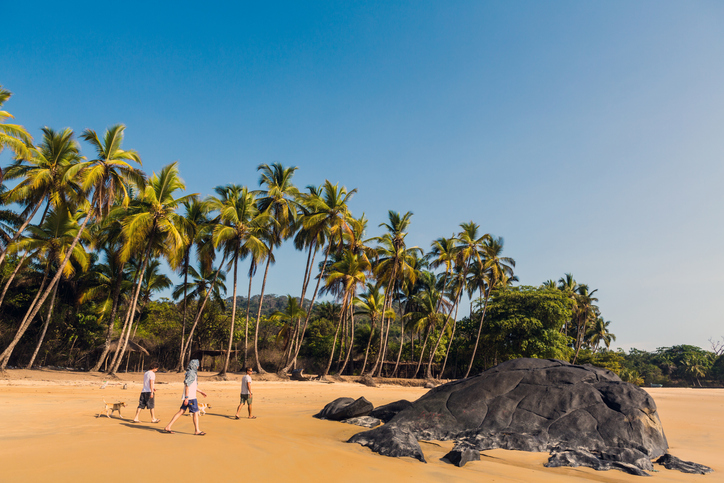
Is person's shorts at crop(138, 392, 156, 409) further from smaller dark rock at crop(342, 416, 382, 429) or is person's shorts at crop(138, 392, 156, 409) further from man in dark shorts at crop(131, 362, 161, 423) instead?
smaller dark rock at crop(342, 416, 382, 429)

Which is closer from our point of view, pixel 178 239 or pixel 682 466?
pixel 682 466

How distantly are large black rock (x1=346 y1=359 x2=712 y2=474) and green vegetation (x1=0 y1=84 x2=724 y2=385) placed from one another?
1705 cm

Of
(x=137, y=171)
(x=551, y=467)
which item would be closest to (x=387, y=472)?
(x=551, y=467)

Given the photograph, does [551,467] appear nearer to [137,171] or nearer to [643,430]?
[643,430]

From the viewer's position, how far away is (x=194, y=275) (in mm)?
32438

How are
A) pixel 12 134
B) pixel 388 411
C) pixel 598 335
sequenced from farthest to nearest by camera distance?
pixel 598 335 → pixel 12 134 → pixel 388 411

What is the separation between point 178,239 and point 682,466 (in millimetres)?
21178

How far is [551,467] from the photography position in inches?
281

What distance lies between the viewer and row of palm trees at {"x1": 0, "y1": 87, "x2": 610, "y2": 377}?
64.4ft

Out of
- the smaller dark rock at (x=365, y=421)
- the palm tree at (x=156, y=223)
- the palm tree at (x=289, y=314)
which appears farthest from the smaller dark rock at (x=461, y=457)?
the palm tree at (x=289, y=314)

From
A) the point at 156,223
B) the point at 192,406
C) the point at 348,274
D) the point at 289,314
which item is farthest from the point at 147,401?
the point at 289,314

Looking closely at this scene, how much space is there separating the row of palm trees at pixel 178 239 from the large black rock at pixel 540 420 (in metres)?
16.9

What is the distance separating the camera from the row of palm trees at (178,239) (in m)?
19.6

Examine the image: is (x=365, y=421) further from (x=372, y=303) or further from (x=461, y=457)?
(x=372, y=303)
